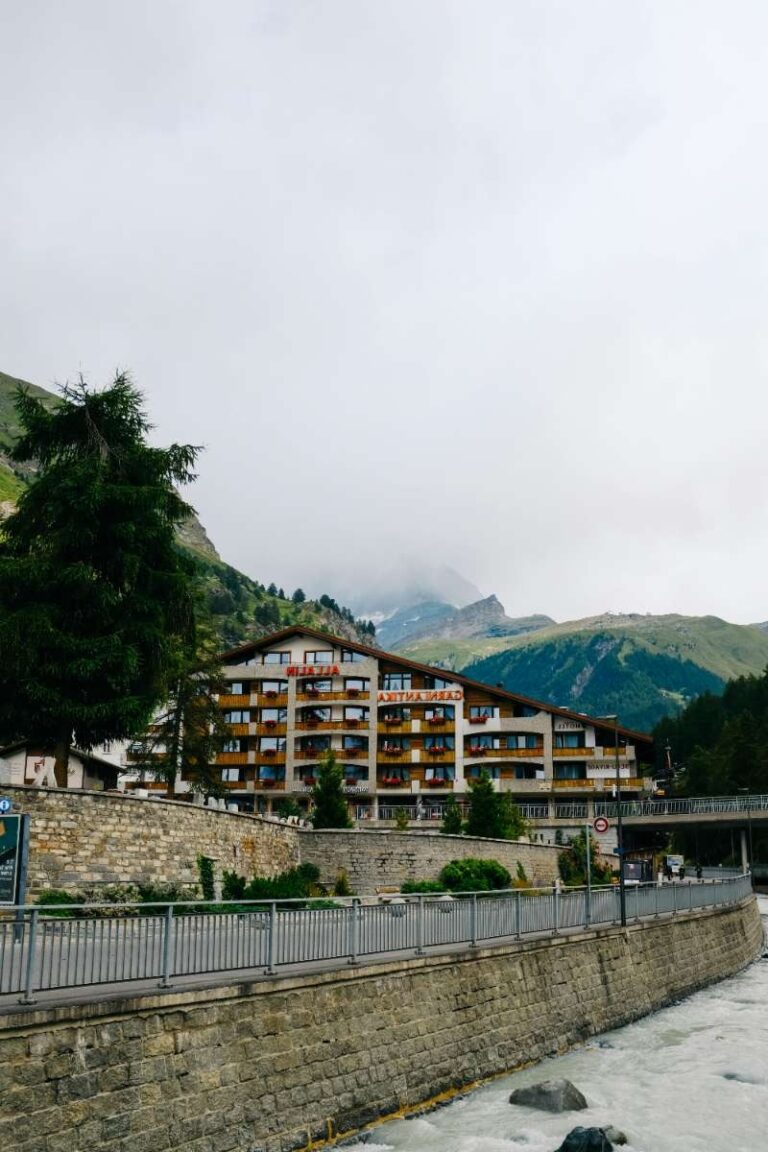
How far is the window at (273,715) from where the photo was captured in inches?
3376

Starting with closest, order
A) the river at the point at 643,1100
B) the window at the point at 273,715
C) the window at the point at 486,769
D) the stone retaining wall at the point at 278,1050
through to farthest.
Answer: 1. the stone retaining wall at the point at 278,1050
2. the river at the point at 643,1100
3. the window at the point at 486,769
4. the window at the point at 273,715

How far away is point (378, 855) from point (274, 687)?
123ft

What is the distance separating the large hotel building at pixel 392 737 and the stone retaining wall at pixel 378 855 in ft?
91.9

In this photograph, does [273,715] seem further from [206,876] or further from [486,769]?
[206,876]

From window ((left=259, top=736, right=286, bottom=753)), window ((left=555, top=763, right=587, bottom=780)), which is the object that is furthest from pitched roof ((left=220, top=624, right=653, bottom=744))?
window ((left=259, top=736, right=286, bottom=753))

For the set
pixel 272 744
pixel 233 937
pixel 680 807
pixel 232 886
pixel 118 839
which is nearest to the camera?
pixel 233 937

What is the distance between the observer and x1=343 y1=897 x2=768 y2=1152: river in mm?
17250

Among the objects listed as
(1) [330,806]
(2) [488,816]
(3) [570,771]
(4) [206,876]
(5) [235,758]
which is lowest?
(4) [206,876]

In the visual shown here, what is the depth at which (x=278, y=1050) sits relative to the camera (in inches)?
621

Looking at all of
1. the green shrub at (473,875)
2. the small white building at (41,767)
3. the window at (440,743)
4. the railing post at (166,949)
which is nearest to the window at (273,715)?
the window at (440,743)

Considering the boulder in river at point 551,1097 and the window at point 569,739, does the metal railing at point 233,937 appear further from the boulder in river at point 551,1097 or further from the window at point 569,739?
the window at point 569,739

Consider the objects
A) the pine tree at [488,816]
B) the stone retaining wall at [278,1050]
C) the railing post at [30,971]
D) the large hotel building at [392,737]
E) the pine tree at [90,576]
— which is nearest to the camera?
the stone retaining wall at [278,1050]

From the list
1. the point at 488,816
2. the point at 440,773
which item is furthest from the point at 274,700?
the point at 488,816

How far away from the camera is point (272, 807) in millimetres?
85500
